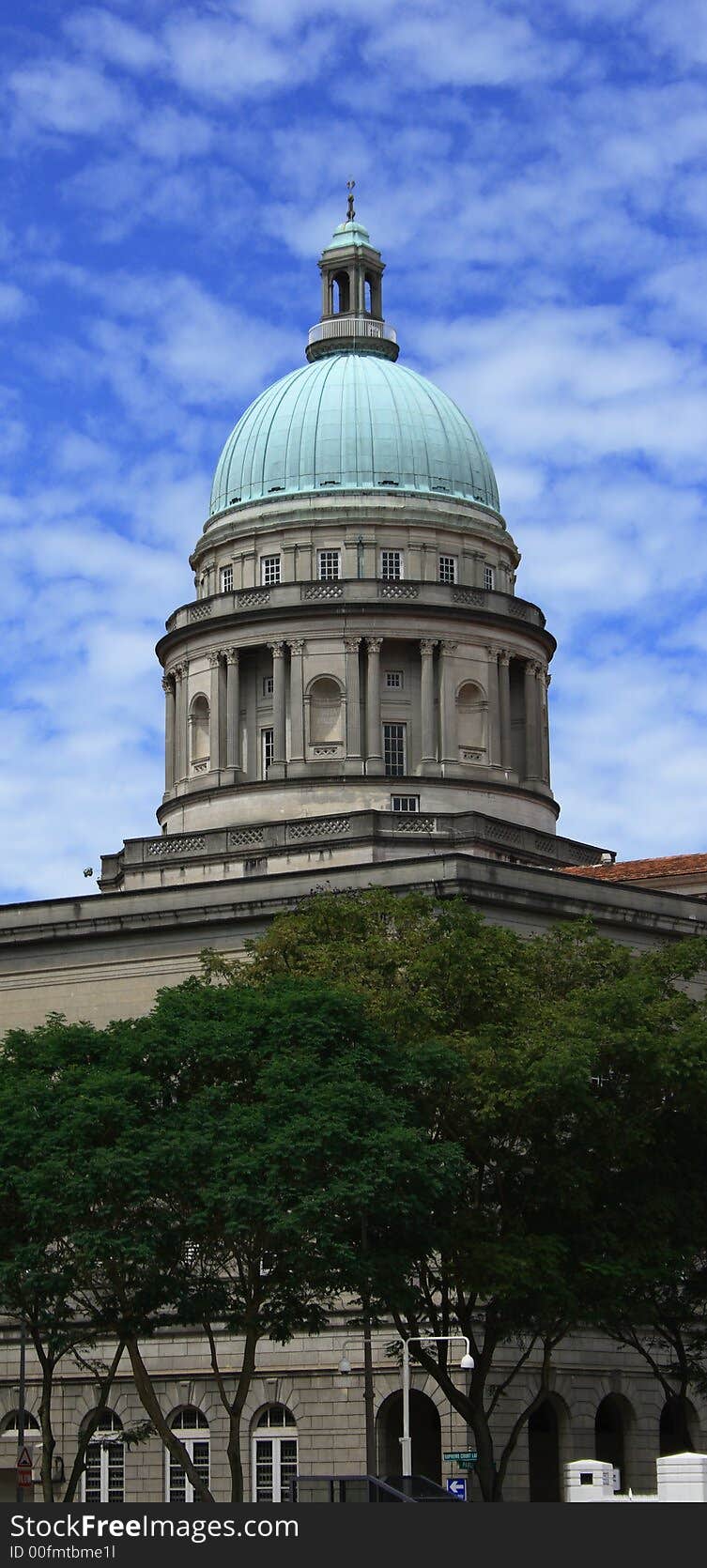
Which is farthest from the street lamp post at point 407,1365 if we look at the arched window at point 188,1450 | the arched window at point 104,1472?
the arched window at point 104,1472

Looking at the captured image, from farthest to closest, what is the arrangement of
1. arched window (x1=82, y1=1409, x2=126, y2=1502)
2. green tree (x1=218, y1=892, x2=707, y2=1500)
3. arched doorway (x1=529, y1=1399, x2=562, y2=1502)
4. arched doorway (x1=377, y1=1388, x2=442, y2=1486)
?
arched window (x1=82, y1=1409, x2=126, y2=1502) → arched doorway (x1=529, y1=1399, x2=562, y2=1502) → arched doorway (x1=377, y1=1388, x2=442, y2=1486) → green tree (x1=218, y1=892, x2=707, y2=1500)

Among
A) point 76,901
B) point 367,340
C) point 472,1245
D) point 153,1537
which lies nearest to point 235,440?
point 367,340

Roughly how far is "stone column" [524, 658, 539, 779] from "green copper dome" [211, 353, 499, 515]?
775cm

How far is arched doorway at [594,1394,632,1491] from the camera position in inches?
A: 3123

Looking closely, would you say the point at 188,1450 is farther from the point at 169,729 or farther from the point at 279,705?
the point at 169,729

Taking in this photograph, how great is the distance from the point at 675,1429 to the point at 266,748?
1272 inches

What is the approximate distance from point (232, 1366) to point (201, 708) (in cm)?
3371

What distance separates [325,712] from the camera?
102 meters

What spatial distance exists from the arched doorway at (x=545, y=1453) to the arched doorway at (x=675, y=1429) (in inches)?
144

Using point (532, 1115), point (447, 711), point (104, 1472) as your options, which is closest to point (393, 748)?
point (447, 711)

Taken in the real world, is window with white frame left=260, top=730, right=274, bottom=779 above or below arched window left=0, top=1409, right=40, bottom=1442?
above

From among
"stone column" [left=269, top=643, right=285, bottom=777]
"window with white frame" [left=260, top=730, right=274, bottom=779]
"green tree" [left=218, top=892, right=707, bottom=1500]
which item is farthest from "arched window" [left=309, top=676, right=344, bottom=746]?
"green tree" [left=218, top=892, right=707, bottom=1500]

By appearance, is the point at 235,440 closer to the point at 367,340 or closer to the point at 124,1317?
the point at 367,340

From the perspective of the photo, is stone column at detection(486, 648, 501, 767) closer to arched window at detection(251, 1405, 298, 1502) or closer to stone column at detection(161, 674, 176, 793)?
stone column at detection(161, 674, 176, 793)
